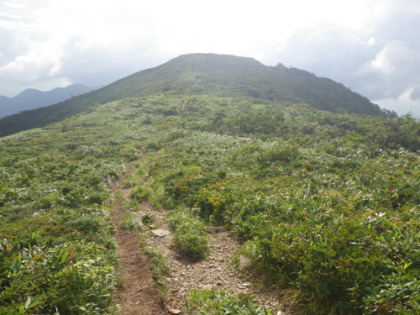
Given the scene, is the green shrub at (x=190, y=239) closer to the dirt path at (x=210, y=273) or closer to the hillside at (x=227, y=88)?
the dirt path at (x=210, y=273)

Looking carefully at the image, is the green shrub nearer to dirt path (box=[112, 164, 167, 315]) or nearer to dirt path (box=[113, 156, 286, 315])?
dirt path (box=[113, 156, 286, 315])

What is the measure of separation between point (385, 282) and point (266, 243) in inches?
114

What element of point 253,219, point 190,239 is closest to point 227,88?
point 253,219

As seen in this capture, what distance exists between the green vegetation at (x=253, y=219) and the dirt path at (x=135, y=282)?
449 millimetres

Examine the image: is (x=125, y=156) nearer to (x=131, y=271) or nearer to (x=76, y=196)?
(x=76, y=196)

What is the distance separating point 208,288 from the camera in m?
6.67

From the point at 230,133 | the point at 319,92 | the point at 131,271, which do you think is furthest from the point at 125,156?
the point at 319,92

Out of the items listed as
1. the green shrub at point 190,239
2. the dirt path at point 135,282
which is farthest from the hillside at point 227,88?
the dirt path at point 135,282

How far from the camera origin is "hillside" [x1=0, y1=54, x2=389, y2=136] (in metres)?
77.3

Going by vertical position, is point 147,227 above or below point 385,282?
below

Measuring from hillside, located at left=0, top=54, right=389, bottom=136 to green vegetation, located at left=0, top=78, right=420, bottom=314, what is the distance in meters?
49.8

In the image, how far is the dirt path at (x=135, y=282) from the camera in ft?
20.0

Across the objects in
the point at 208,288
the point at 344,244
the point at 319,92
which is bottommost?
the point at 208,288

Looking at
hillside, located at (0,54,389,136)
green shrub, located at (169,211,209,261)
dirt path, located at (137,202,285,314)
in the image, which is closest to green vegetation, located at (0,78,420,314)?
green shrub, located at (169,211,209,261)
